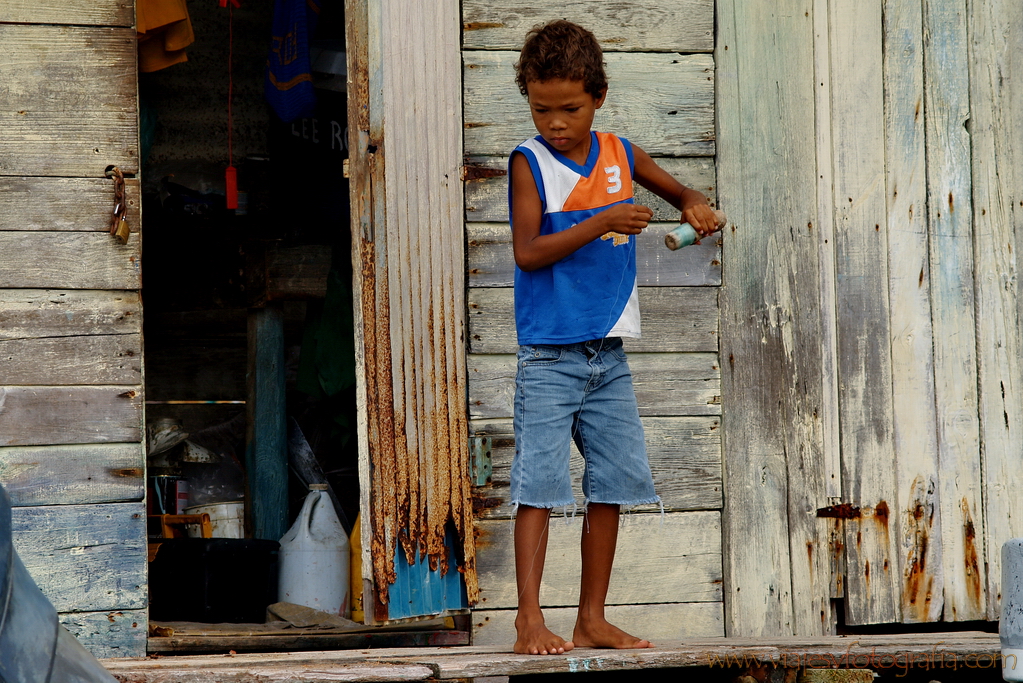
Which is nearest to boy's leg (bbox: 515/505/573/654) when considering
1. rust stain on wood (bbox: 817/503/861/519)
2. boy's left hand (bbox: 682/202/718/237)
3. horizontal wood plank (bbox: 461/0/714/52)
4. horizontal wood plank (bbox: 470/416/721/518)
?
horizontal wood plank (bbox: 470/416/721/518)

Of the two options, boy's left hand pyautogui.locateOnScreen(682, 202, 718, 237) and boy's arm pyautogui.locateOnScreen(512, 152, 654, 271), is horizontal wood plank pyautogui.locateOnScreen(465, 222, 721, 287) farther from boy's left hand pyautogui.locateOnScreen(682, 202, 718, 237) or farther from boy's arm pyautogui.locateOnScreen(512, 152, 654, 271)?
boy's left hand pyautogui.locateOnScreen(682, 202, 718, 237)

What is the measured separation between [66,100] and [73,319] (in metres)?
0.72

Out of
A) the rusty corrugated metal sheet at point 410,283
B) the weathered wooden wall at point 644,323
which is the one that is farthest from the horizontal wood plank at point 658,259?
the rusty corrugated metal sheet at point 410,283

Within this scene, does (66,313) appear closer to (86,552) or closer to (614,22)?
(86,552)

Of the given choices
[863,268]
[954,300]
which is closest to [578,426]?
[863,268]

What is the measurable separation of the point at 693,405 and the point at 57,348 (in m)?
2.14

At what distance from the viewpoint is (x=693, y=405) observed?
3.73m

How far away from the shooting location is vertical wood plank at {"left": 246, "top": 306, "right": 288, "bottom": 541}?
534 centimetres

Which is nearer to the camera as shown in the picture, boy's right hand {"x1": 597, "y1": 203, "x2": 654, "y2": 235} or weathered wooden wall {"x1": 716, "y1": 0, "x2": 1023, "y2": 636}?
boy's right hand {"x1": 597, "y1": 203, "x2": 654, "y2": 235}

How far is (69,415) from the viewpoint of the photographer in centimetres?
349

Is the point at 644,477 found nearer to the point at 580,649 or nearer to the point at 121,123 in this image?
the point at 580,649

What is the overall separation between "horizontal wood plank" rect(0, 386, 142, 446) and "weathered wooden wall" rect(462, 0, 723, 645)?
113 cm

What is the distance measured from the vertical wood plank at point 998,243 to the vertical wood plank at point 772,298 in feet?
2.04

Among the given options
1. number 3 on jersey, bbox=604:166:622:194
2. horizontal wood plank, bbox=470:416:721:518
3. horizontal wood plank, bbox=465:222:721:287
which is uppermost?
number 3 on jersey, bbox=604:166:622:194
